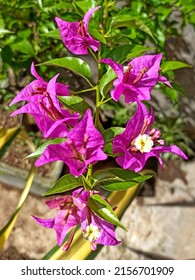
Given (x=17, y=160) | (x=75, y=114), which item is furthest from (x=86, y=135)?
(x=17, y=160)

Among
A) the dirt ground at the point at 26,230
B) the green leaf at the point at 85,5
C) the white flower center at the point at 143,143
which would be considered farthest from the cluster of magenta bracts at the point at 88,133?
the dirt ground at the point at 26,230

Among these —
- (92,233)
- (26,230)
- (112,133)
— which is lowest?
(26,230)

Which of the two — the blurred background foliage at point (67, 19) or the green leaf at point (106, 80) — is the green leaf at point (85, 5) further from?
the green leaf at point (106, 80)

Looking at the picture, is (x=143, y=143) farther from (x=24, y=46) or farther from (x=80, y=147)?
(x=24, y=46)

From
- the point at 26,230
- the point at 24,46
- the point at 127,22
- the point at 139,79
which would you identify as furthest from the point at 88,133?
the point at 26,230

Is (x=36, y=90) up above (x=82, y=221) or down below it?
above
